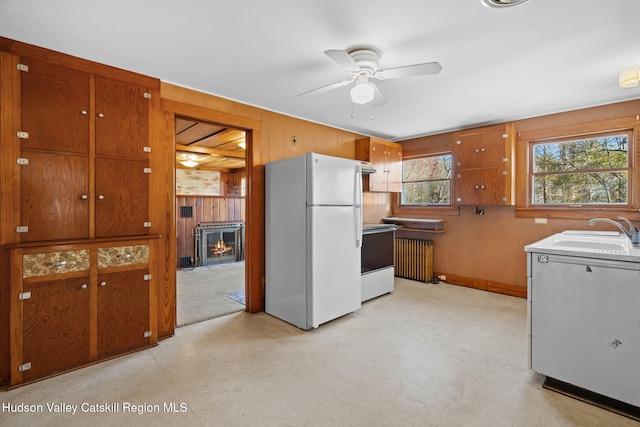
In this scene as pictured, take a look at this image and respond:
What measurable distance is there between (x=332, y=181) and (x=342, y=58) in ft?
4.54

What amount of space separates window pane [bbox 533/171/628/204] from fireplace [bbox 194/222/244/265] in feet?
19.3

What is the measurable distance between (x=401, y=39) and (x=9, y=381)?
375 centimetres

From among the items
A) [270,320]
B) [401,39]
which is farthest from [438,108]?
[270,320]

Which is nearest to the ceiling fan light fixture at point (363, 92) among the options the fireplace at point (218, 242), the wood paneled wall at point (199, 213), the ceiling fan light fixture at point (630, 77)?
the ceiling fan light fixture at point (630, 77)

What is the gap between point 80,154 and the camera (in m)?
2.41

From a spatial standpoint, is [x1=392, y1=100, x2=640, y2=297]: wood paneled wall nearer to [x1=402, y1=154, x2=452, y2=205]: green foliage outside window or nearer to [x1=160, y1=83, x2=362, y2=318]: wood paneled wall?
[x1=402, y1=154, x2=452, y2=205]: green foliage outside window

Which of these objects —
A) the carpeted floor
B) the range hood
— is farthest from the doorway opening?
the range hood

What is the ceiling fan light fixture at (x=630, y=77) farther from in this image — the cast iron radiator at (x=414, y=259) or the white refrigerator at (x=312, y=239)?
the cast iron radiator at (x=414, y=259)

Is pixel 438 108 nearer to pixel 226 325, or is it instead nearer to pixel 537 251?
pixel 537 251

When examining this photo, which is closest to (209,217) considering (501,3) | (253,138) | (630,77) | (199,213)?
(199,213)

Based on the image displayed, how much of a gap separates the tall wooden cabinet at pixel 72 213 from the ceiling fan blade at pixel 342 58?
1821 mm

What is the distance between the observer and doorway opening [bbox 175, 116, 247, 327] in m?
4.39

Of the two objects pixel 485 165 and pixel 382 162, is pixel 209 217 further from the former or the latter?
pixel 485 165

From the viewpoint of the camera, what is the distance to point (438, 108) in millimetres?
3738
